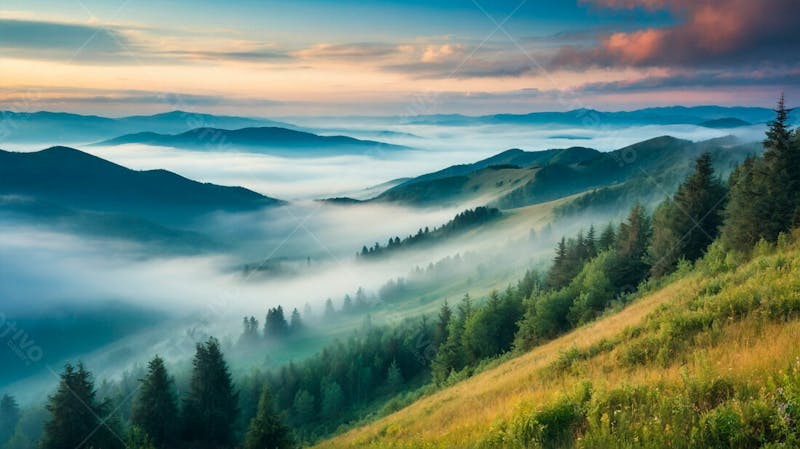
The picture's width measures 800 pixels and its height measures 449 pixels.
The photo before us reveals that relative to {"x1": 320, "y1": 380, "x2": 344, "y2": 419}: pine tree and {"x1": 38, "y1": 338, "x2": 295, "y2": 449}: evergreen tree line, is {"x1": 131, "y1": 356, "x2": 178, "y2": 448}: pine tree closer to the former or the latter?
{"x1": 38, "y1": 338, "x2": 295, "y2": 449}: evergreen tree line

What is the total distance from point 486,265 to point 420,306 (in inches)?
1265

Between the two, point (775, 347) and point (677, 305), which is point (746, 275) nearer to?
point (677, 305)

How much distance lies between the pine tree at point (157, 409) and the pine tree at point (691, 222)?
51.1 metres

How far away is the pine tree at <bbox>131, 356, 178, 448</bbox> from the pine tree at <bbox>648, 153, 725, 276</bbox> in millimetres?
51142

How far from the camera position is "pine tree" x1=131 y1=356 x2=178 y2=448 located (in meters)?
52.4

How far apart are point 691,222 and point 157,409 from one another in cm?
5700

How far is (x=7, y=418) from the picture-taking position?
134625 mm

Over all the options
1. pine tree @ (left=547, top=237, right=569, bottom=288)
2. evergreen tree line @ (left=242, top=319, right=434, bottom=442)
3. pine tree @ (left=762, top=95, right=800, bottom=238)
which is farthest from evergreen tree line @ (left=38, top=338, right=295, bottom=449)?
pine tree @ (left=547, top=237, right=569, bottom=288)

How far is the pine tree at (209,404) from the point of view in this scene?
5641cm

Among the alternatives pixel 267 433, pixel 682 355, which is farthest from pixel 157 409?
pixel 682 355

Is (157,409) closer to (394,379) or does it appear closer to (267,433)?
(267,433)

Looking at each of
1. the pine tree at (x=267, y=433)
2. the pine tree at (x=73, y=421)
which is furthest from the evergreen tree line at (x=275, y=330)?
the pine tree at (x=267, y=433)

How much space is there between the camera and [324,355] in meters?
118

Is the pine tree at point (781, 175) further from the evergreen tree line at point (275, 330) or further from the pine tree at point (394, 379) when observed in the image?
the evergreen tree line at point (275, 330)
